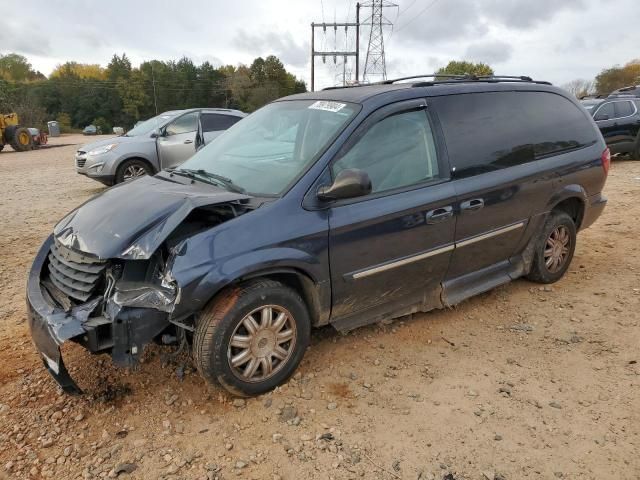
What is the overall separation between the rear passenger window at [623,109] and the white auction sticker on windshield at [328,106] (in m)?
11.9

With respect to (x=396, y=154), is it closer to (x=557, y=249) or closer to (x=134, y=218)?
(x=134, y=218)

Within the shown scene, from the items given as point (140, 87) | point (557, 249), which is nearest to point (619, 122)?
point (557, 249)

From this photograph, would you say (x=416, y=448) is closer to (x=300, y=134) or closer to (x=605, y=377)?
(x=605, y=377)

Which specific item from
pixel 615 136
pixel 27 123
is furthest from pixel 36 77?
pixel 615 136

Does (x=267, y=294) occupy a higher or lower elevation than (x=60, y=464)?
higher

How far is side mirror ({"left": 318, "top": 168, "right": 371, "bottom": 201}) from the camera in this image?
2.72m

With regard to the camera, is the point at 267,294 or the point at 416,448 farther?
the point at 267,294

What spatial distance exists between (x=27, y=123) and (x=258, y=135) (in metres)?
41.1

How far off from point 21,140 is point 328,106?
25.0m

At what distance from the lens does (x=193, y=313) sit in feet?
8.50

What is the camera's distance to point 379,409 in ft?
9.17

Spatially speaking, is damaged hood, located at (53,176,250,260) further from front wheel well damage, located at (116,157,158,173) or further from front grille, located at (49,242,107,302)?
front wheel well damage, located at (116,157,158,173)

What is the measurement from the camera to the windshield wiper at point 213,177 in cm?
307

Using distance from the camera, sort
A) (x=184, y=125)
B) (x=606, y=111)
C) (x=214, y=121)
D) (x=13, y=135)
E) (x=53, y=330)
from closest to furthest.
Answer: (x=53, y=330)
(x=184, y=125)
(x=214, y=121)
(x=606, y=111)
(x=13, y=135)
